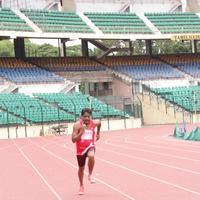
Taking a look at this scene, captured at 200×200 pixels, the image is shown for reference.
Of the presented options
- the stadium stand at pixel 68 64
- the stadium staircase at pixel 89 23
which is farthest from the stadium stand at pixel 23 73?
the stadium staircase at pixel 89 23

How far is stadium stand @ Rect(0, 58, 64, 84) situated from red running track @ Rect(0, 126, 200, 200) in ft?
72.6

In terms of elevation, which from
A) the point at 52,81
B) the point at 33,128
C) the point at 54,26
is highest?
the point at 54,26

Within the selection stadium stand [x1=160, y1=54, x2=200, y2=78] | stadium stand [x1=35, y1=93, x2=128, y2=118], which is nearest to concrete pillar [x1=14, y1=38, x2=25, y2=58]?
stadium stand [x1=35, y1=93, x2=128, y2=118]

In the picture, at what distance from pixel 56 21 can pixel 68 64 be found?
3.61 m

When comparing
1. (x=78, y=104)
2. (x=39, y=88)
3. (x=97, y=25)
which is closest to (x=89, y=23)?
(x=97, y=25)

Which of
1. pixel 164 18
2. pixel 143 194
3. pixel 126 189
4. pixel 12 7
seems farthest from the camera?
pixel 164 18

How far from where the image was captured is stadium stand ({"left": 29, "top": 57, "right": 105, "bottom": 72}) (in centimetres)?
4609

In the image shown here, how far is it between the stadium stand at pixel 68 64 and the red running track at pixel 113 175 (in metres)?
26.3

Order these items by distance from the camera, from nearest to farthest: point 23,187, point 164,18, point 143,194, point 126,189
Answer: point 143,194 < point 126,189 < point 23,187 < point 164,18

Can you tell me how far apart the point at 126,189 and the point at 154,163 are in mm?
4635

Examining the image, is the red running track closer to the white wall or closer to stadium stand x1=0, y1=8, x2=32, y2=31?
the white wall

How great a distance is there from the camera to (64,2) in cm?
5109

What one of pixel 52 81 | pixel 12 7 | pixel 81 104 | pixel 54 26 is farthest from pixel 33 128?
pixel 12 7

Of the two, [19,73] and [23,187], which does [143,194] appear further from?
[19,73]
